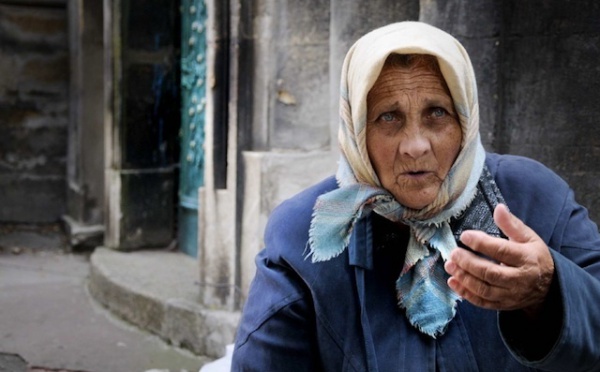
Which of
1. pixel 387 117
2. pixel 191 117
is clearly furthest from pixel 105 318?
pixel 387 117

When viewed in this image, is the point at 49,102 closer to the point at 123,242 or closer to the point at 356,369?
the point at 123,242

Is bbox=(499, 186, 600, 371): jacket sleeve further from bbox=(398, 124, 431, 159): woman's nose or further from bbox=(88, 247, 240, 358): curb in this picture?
bbox=(88, 247, 240, 358): curb

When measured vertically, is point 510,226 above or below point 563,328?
above

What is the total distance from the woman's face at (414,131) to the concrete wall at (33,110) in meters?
6.71

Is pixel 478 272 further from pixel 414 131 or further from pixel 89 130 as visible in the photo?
pixel 89 130

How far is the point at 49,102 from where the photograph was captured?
858 cm

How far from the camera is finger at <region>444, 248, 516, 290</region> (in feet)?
6.06

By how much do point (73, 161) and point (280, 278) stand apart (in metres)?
6.39

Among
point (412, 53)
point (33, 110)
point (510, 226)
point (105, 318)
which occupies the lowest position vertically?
point (105, 318)

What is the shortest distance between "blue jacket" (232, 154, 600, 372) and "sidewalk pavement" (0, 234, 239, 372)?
2.60m

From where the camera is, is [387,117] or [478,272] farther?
[387,117]

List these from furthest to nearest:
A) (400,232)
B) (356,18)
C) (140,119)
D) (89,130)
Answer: (89,130) < (140,119) < (356,18) < (400,232)

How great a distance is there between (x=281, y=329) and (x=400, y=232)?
0.37 metres

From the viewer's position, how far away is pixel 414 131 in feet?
7.37
